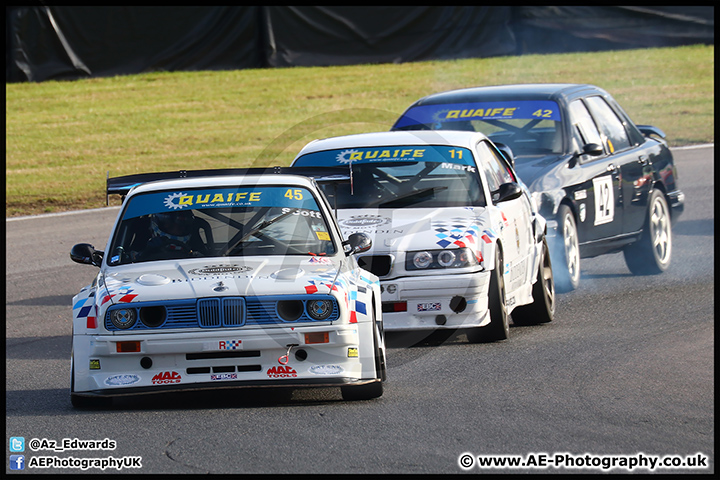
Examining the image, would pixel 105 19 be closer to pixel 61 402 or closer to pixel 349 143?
pixel 349 143

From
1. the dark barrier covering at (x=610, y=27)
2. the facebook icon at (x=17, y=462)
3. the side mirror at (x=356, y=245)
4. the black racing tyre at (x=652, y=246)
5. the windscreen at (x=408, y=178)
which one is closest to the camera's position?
the facebook icon at (x=17, y=462)

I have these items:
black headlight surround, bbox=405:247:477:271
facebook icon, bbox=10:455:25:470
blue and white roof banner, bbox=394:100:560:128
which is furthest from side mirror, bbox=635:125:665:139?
facebook icon, bbox=10:455:25:470

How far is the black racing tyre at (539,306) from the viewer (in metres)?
9.19

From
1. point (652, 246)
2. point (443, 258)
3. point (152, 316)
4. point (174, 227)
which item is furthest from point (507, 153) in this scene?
point (152, 316)

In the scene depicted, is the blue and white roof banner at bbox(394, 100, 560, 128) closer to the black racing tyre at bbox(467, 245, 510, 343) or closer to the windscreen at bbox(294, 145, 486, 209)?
the windscreen at bbox(294, 145, 486, 209)

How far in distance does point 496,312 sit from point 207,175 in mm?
2291

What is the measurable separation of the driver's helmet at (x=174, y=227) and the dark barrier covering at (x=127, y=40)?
1639 cm

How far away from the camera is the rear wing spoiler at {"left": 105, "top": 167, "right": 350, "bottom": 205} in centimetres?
766

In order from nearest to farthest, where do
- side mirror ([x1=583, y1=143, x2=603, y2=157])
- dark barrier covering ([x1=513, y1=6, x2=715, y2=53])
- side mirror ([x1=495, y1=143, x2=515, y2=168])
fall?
side mirror ([x1=495, y1=143, x2=515, y2=168]), side mirror ([x1=583, y1=143, x2=603, y2=157]), dark barrier covering ([x1=513, y1=6, x2=715, y2=53])

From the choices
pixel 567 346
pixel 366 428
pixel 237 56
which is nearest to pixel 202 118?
pixel 237 56

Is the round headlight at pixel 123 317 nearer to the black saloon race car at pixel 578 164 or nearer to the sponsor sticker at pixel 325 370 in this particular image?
the sponsor sticker at pixel 325 370

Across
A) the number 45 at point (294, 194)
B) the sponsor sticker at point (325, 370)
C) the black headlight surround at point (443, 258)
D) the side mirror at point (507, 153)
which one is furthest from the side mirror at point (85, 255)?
the side mirror at point (507, 153)

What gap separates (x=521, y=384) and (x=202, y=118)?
1767cm

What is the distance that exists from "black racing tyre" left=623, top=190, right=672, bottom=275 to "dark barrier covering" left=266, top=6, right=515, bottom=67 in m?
13.9
